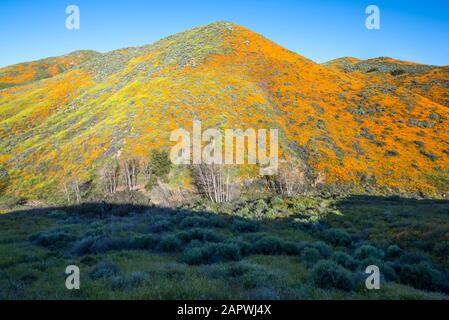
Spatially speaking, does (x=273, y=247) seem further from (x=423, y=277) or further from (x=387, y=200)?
(x=387, y=200)

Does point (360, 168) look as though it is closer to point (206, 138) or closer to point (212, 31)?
point (206, 138)

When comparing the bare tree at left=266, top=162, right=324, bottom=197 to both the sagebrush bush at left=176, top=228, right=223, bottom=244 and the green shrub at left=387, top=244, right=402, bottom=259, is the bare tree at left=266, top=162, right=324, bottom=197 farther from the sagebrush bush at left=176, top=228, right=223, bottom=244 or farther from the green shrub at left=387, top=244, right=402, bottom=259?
the green shrub at left=387, top=244, right=402, bottom=259

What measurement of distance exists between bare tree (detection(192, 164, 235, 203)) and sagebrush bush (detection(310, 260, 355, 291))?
19.3 m

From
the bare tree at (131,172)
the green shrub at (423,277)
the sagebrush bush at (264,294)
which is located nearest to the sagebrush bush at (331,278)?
the sagebrush bush at (264,294)

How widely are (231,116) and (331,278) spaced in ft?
107

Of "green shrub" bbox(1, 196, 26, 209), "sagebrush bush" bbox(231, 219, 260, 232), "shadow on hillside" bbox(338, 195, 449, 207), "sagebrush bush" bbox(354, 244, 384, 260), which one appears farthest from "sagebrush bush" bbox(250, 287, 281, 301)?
"green shrub" bbox(1, 196, 26, 209)

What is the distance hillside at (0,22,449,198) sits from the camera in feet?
113

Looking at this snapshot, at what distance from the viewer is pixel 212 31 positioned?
6688 centimetres

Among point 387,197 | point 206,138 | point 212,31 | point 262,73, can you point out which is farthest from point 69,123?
point 387,197

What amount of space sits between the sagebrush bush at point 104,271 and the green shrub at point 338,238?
31.6ft

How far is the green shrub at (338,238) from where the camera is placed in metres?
14.2
